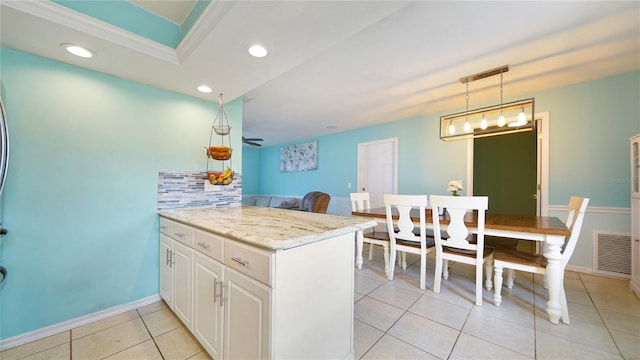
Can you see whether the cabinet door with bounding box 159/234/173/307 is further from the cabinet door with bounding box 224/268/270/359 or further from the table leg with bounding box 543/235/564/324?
the table leg with bounding box 543/235/564/324

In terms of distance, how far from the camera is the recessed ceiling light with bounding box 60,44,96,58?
144 centimetres

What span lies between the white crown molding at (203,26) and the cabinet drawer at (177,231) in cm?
120

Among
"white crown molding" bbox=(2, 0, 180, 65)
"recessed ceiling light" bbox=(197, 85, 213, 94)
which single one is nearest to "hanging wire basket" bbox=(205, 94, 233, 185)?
→ "recessed ceiling light" bbox=(197, 85, 213, 94)

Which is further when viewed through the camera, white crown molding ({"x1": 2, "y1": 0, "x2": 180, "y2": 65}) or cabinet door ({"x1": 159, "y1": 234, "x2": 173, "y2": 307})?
cabinet door ({"x1": 159, "y1": 234, "x2": 173, "y2": 307})

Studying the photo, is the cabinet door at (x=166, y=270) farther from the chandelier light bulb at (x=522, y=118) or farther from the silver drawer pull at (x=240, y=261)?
the chandelier light bulb at (x=522, y=118)

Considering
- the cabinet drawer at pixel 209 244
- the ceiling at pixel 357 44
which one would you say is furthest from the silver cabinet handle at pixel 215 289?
the ceiling at pixel 357 44

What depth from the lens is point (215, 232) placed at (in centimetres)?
128

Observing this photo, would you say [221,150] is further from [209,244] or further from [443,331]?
[443,331]

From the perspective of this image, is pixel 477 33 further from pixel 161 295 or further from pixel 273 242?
pixel 161 295

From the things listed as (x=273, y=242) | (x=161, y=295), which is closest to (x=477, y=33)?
(x=273, y=242)

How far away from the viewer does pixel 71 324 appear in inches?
65.9

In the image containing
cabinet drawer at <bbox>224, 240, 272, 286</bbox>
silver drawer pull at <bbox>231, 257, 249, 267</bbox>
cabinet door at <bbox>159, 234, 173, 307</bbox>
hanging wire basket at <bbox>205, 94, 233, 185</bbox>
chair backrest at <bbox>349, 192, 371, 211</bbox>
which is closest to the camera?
cabinet drawer at <bbox>224, 240, 272, 286</bbox>

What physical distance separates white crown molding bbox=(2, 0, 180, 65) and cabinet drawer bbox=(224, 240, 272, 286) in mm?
1403

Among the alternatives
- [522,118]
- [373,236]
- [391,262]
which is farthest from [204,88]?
[522,118]
